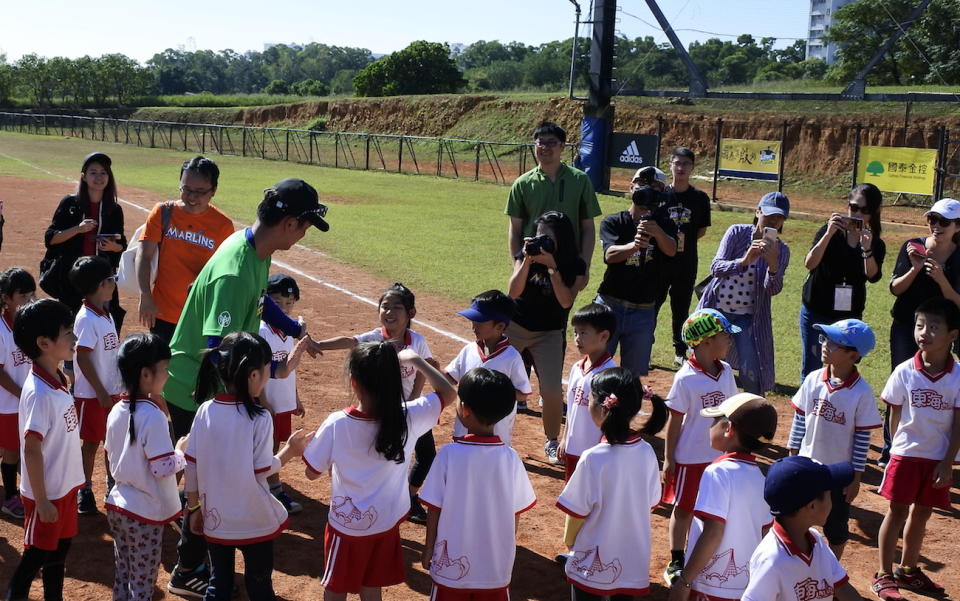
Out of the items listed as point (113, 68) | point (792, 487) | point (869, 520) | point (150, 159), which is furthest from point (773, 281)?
point (113, 68)

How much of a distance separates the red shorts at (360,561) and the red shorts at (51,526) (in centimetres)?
135

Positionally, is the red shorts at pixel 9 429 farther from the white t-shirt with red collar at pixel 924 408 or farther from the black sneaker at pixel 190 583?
the white t-shirt with red collar at pixel 924 408

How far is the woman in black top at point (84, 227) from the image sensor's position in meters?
7.57

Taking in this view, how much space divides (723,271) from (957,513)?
8.24ft

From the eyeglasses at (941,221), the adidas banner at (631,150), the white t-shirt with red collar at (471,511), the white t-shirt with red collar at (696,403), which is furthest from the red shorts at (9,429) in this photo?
the adidas banner at (631,150)

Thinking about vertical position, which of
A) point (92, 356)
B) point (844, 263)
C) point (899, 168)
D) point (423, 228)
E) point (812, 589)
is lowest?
point (423, 228)

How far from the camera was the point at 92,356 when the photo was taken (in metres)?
5.61

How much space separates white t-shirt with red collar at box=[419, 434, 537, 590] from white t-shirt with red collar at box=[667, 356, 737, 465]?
1.54 metres

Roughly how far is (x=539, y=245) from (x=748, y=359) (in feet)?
7.39

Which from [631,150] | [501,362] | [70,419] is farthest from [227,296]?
[631,150]

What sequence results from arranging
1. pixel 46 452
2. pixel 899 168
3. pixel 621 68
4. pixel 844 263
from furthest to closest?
pixel 621 68
pixel 899 168
pixel 844 263
pixel 46 452

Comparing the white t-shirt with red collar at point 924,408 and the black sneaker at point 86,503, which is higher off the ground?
the white t-shirt with red collar at point 924,408

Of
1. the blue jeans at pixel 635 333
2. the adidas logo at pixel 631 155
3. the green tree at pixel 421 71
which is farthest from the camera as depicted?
the green tree at pixel 421 71

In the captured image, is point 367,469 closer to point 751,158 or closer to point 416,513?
point 416,513
